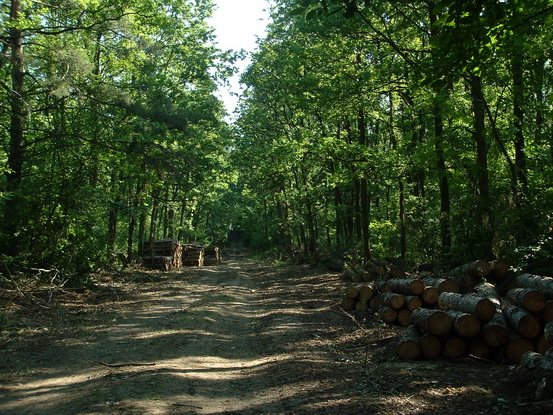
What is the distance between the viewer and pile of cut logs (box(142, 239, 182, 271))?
25766 mm

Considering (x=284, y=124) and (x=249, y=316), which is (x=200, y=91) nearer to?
(x=284, y=124)

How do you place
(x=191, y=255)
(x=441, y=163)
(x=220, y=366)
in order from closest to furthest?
1. (x=220, y=366)
2. (x=441, y=163)
3. (x=191, y=255)

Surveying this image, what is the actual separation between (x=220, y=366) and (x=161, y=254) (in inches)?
859

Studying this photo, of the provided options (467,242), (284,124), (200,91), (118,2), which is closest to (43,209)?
(118,2)

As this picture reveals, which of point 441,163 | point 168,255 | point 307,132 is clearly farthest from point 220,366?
point 168,255

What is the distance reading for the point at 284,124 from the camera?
31375mm

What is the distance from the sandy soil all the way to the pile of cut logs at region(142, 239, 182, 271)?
1258cm

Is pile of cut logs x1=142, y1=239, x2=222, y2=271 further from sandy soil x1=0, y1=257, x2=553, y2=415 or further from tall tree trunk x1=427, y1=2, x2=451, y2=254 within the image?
tall tree trunk x1=427, y1=2, x2=451, y2=254

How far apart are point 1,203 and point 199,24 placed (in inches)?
803

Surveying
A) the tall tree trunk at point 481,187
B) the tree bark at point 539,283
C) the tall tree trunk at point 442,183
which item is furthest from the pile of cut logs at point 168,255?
the tree bark at point 539,283

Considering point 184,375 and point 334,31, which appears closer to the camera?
point 184,375

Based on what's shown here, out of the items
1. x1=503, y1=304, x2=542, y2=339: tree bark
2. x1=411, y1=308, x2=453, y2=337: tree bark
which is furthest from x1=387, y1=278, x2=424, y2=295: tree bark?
x1=503, y1=304, x2=542, y2=339: tree bark

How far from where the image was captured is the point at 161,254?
27969mm

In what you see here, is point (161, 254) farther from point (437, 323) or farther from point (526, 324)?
point (526, 324)
